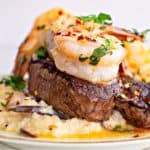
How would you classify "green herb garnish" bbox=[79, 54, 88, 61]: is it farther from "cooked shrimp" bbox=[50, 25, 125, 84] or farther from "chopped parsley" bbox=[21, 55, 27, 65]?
"chopped parsley" bbox=[21, 55, 27, 65]

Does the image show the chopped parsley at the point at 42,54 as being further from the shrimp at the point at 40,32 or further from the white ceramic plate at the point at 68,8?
the white ceramic plate at the point at 68,8

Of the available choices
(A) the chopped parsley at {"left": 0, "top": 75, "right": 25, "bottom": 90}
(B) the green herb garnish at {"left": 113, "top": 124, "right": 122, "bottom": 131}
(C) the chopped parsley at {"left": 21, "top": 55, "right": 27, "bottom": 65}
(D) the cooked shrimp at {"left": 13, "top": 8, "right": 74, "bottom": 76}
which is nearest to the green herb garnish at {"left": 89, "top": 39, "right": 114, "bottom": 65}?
(B) the green herb garnish at {"left": 113, "top": 124, "right": 122, "bottom": 131}

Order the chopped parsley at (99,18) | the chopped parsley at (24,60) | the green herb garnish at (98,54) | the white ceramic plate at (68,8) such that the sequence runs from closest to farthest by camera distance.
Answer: the green herb garnish at (98,54)
the chopped parsley at (99,18)
the chopped parsley at (24,60)
the white ceramic plate at (68,8)

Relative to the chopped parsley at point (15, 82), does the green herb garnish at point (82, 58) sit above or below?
above

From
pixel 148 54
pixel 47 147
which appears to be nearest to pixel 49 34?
pixel 148 54

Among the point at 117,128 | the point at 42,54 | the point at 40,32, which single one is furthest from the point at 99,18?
the point at 117,128

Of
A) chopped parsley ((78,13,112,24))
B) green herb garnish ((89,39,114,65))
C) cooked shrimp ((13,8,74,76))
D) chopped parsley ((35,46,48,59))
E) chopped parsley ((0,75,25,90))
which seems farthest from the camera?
cooked shrimp ((13,8,74,76))

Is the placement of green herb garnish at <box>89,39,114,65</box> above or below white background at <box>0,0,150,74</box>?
above

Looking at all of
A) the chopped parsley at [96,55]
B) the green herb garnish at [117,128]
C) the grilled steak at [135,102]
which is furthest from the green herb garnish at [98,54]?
the green herb garnish at [117,128]
